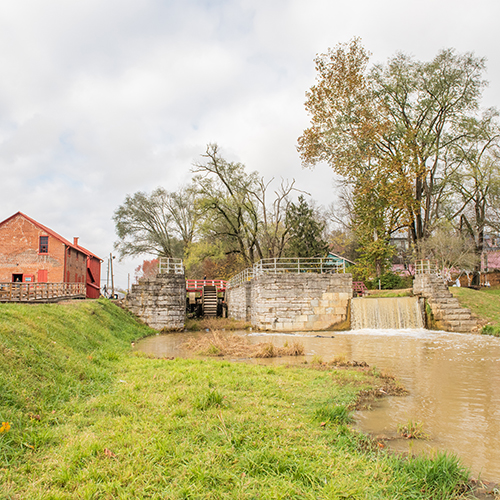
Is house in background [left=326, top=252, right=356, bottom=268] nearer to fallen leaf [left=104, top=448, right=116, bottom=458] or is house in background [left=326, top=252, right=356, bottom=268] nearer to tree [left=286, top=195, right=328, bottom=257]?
tree [left=286, top=195, right=328, bottom=257]

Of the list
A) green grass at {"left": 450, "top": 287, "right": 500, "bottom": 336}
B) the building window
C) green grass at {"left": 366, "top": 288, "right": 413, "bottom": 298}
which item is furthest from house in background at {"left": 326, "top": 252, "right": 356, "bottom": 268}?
the building window

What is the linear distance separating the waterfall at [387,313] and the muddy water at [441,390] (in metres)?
3.79

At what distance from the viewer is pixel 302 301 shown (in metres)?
20.9

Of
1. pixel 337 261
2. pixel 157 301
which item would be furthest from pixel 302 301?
pixel 157 301

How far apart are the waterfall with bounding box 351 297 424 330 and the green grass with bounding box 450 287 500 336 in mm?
2540

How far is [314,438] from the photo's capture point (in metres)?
4.23

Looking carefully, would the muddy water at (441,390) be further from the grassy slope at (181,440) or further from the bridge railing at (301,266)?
the bridge railing at (301,266)

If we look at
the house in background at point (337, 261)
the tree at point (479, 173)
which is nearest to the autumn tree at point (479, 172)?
the tree at point (479, 173)

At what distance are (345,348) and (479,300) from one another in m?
10.9

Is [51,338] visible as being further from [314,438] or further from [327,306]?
[327,306]

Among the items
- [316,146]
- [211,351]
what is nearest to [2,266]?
[211,351]

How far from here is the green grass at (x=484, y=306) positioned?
17.0m

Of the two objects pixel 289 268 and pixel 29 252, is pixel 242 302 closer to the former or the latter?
pixel 289 268

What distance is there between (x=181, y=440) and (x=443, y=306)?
18412mm
